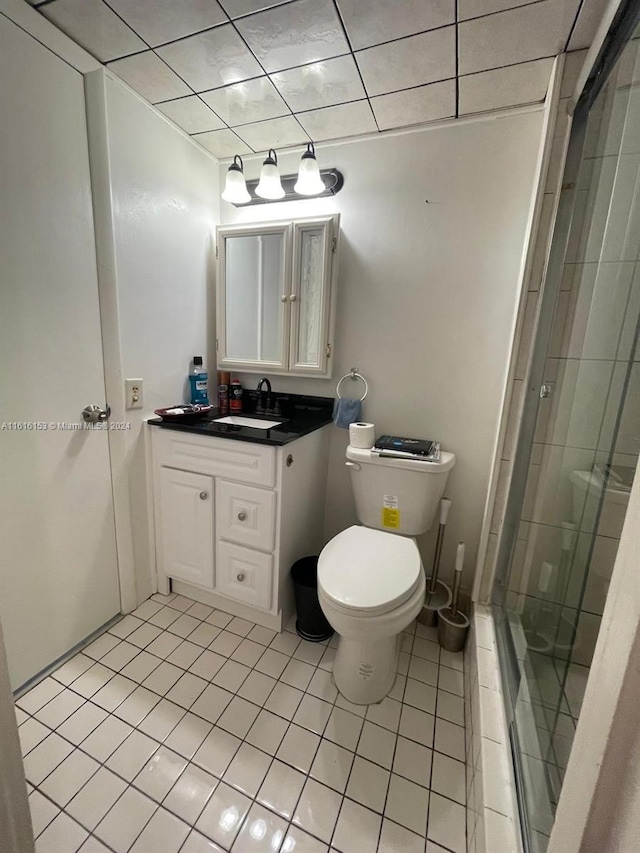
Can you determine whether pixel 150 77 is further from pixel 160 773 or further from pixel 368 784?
pixel 368 784

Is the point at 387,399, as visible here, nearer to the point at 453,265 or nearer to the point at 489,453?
the point at 489,453

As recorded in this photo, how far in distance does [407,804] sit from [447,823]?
102 mm

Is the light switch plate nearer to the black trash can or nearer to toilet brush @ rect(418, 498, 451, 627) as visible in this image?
the black trash can

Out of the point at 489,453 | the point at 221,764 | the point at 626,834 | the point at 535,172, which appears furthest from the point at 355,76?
the point at 221,764

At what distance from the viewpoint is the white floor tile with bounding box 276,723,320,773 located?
1.01 m

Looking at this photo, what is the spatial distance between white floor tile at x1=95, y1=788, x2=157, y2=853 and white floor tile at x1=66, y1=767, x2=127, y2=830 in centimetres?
2

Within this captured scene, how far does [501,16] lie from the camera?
3.14 ft

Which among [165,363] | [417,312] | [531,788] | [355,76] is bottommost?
[531,788]

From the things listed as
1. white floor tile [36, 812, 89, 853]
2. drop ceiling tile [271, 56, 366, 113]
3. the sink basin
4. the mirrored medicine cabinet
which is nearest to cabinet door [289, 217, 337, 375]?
the mirrored medicine cabinet

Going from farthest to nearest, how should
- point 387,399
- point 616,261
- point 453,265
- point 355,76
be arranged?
point 387,399 < point 453,265 < point 355,76 < point 616,261

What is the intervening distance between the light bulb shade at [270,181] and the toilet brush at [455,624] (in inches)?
67.4

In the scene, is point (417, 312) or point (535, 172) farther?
point (417, 312)

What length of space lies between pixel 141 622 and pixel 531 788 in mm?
1440

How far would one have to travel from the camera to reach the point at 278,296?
1671mm
